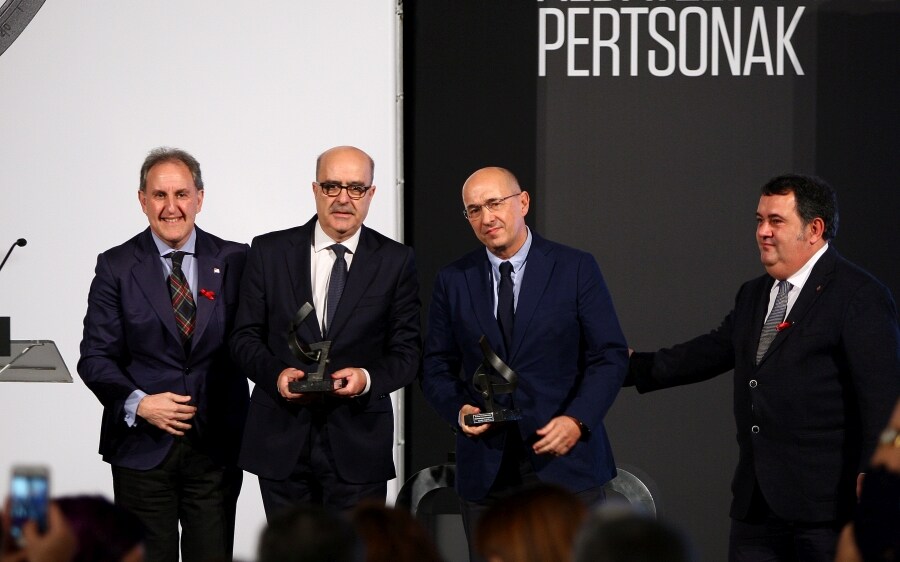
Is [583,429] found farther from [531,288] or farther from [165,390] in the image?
[165,390]

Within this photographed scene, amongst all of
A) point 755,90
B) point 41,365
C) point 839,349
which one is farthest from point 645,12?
point 41,365

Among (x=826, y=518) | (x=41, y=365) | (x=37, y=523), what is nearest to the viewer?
(x=37, y=523)

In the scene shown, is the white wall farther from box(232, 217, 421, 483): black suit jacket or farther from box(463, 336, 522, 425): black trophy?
box(463, 336, 522, 425): black trophy

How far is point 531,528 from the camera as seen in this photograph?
2.22 metres

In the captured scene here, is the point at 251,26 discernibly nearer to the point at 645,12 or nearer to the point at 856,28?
the point at 645,12

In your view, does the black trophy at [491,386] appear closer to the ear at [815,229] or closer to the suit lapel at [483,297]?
the suit lapel at [483,297]

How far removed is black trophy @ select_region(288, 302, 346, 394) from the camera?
3.67 meters

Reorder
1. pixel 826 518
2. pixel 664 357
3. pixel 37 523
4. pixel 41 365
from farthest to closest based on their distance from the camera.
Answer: pixel 41 365
pixel 664 357
pixel 826 518
pixel 37 523

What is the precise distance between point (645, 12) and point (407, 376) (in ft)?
7.16

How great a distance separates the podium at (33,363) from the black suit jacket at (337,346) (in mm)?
1421

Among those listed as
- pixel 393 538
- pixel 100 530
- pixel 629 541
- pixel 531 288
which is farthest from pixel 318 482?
pixel 629 541

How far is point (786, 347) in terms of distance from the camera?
379cm

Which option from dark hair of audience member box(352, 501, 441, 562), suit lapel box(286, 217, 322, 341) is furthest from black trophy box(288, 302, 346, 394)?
dark hair of audience member box(352, 501, 441, 562)

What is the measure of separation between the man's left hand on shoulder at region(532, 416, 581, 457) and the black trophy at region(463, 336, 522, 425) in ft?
0.34
